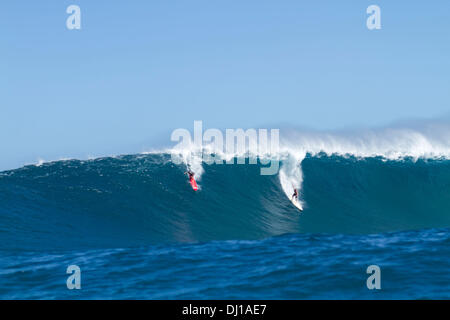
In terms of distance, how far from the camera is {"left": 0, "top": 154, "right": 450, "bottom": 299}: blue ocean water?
814 cm

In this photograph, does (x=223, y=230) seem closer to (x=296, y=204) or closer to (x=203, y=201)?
(x=203, y=201)

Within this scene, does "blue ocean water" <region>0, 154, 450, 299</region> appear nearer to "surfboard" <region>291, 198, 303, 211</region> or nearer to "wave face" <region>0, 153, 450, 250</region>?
"wave face" <region>0, 153, 450, 250</region>

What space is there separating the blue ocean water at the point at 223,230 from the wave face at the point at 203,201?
5cm

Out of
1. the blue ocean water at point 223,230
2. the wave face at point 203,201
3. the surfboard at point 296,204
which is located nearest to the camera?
the blue ocean water at point 223,230

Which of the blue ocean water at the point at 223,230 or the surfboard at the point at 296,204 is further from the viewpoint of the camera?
the surfboard at the point at 296,204

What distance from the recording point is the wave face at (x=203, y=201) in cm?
1465

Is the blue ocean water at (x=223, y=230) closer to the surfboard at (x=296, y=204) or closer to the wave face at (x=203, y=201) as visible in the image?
the wave face at (x=203, y=201)

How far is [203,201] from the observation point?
17688mm

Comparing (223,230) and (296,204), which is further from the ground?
(296,204)

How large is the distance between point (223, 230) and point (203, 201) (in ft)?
8.28

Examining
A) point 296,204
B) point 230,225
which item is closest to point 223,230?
point 230,225

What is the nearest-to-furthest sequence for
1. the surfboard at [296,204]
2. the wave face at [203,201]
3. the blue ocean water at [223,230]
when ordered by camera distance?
the blue ocean water at [223,230] < the wave face at [203,201] < the surfboard at [296,204]

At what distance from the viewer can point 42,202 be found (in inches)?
654
